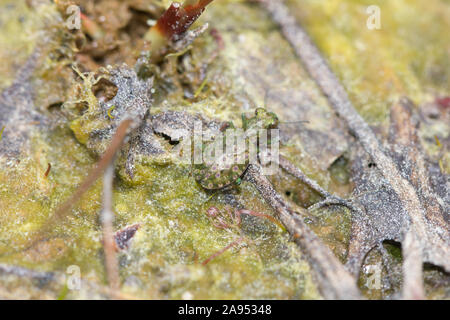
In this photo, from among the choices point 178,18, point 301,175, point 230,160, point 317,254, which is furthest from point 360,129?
point 178,18

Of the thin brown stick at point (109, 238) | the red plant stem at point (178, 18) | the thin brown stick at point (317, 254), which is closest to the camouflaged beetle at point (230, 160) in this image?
the thin brown stick at point (317, 254)

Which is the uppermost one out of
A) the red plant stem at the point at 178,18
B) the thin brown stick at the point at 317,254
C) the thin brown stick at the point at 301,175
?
the red plant stem at the point at 178,18

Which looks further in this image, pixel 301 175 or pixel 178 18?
pixel 178 18

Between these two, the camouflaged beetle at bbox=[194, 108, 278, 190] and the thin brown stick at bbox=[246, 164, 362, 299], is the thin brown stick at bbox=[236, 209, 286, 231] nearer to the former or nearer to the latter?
the thin brown stick at bbox=[246, 164, 362, 299]

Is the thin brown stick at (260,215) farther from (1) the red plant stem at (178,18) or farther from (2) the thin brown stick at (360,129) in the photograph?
(1) the red plant stem at (178,18)

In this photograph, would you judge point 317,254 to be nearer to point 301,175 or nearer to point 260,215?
point 260,215

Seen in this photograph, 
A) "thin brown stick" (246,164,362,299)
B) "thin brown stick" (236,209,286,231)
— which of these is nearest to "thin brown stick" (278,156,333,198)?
"thin brown stick" (246,164,362,299)

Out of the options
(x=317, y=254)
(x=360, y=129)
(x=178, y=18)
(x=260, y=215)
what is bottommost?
(x=317, y=254)

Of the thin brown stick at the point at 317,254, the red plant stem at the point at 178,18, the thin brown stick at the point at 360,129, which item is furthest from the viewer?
the red plant stem at the point at 178,18

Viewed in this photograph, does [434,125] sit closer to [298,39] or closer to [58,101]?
[298,39]
